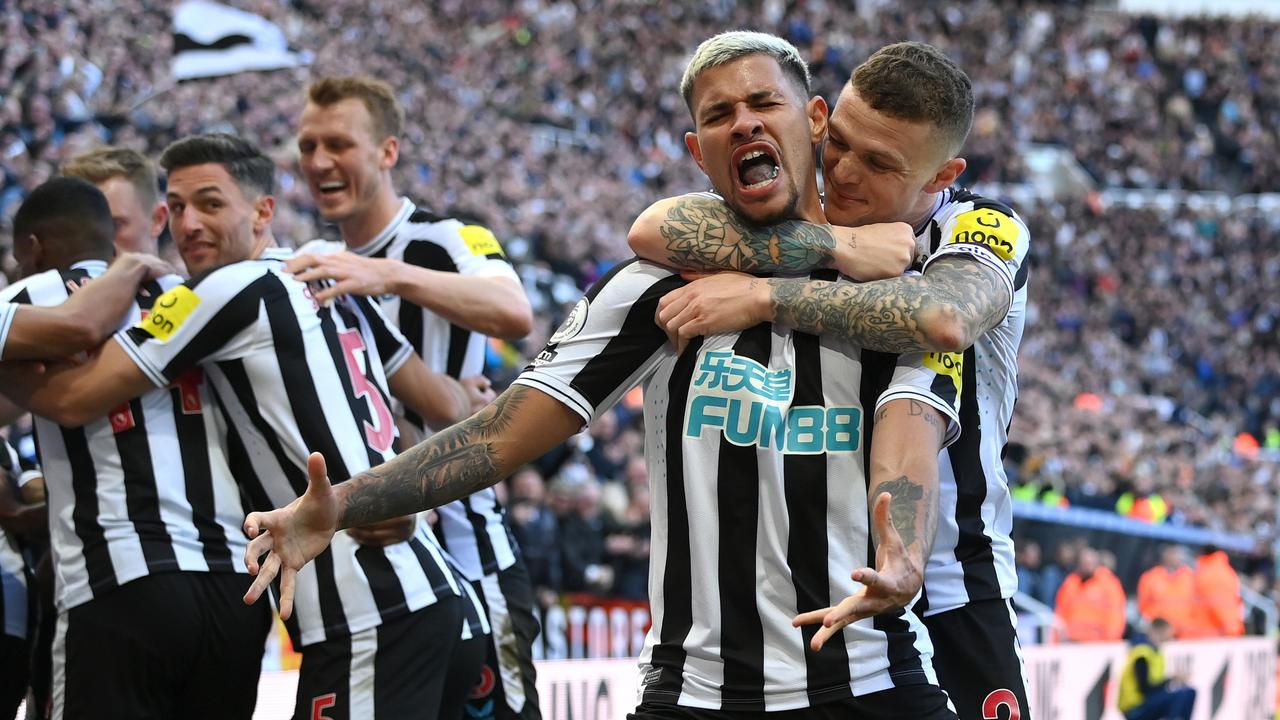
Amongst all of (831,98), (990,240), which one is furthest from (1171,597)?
(831,98)

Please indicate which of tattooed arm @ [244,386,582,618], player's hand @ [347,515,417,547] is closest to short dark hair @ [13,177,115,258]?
player's hand @ [347,515,417,547]

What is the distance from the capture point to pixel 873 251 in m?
3.17

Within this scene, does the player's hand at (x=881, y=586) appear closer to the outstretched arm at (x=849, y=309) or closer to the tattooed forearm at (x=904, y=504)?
the tattooed forearm at (x=904, y=504)

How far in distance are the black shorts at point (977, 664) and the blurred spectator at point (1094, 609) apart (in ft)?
38.6

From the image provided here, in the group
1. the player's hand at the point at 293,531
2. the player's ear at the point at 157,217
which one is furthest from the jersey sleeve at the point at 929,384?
the player's ear at the point at 157,217

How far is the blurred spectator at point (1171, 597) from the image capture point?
50.5 ft

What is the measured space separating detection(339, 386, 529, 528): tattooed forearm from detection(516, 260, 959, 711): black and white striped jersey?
0.37m

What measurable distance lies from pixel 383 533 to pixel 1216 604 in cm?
1354

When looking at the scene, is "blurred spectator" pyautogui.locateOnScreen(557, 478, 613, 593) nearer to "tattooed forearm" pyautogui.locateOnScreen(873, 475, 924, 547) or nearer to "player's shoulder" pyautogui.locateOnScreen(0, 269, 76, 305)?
"player's shoulder" pyautogui.locateOnScreen(0, 269, 76, 305)

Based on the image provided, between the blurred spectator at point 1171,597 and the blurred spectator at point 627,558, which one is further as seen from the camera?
the blurred spectator at point 1171,597

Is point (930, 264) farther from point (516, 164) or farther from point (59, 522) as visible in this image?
point (516, 164)

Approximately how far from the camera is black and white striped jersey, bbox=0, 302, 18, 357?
4.03 meters

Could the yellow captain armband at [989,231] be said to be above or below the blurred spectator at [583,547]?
above

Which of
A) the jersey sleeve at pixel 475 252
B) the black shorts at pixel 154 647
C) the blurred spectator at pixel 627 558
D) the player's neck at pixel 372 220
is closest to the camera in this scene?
the black shorts at pixel 154 647
